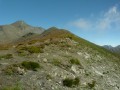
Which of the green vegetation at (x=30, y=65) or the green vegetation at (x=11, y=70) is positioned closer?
the green vegetation at (x=11, y=70)

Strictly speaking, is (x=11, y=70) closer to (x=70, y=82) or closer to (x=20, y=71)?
(x=20, y=71)

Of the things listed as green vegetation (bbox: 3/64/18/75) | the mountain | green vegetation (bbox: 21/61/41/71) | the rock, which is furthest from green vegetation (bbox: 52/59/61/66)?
green vegetation (bbox: 3/64/18/75)

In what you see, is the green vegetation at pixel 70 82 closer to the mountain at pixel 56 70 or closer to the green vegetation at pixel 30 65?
the mountain at pixel 56 70

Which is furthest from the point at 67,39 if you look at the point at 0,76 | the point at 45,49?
the point at 0,76

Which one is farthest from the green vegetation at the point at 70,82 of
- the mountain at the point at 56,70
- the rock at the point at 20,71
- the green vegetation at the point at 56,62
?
the rock at the point at 20,71

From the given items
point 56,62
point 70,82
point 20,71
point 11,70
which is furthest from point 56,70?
point 11,70

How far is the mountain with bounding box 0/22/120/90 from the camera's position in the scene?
24.3 meters

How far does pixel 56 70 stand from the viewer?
93.5ft

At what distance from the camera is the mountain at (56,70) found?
2432 centimetres

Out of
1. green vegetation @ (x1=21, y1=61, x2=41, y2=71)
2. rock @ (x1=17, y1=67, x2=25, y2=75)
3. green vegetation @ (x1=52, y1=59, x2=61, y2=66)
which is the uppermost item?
green vegetation @ (x1=52, y1=59, x2=61, y2=66)

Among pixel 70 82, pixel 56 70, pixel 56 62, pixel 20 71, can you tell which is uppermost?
pixel 56 62

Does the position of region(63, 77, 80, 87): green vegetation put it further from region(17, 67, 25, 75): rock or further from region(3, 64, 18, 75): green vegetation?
region(3, 64, 18, 75): green vegetation

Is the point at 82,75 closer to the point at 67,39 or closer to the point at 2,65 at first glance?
the point at 2,65

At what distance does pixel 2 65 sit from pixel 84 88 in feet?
33.6
